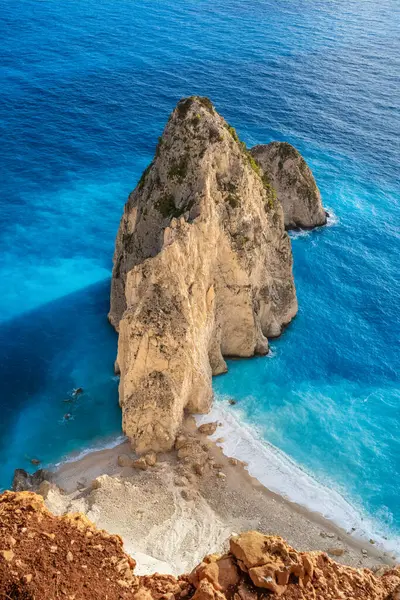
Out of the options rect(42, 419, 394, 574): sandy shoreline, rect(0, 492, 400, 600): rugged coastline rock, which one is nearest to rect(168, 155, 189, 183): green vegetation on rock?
rect(42, 419, 394, 574): sandy shoreline

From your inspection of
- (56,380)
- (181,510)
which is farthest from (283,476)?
(56,380)

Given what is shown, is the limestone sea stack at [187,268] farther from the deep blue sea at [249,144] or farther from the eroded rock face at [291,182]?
the eroded rock face at [291,182]

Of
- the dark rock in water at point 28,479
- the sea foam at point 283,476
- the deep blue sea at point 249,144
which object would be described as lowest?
the dark rock in water at point 28,479

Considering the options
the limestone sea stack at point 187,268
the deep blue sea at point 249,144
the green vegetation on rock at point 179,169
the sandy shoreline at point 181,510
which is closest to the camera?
the sandy shoreline at point 181,510

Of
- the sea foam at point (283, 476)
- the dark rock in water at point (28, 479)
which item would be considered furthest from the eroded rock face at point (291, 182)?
the dark rock in water at point (28, 479)

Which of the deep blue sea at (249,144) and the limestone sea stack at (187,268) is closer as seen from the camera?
the limestone sea stack at (187,268)

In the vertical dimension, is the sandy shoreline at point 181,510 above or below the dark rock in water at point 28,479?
above

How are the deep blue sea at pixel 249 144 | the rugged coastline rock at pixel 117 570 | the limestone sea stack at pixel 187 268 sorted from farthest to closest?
1. the deep blue sea at pixel 249 144
2. the limestone sea stack at pixel 187 268
3. the rugged coastline rock at pixel 117 570

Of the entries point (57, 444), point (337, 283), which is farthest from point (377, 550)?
point (337, 283)
